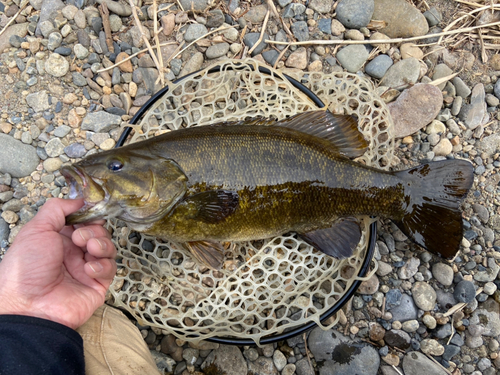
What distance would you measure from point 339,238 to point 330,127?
110 centimetres

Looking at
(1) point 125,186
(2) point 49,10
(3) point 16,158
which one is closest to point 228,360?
(1) point 125,186

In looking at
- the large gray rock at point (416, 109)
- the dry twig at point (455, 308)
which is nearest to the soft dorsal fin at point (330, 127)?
the large gray rock at point (416, 109)

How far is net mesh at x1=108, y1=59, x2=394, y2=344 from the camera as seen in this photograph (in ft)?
11.2

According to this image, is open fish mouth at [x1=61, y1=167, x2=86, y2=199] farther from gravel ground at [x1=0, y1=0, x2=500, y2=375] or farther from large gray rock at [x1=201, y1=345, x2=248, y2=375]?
large gray rock at [x1=201, y1=345, x2=248, y2=375]

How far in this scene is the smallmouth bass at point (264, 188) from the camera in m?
2.75

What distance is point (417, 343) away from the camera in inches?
145

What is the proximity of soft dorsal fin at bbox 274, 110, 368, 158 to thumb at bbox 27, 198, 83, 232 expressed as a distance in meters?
1.98

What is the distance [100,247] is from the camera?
2.66 m

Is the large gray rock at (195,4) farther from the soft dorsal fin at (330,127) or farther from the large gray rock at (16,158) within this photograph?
the large gray rock at (16,158)

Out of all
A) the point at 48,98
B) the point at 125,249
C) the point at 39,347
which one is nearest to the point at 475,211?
the point at 125,249

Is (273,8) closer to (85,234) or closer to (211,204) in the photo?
(211,204)

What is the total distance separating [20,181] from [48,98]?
3.44ft

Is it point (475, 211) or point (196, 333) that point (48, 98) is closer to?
point (196, 333)

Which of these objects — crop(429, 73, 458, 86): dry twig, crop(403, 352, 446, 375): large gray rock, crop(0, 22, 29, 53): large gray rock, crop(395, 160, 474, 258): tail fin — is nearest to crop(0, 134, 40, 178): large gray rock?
crop(0, 22, 29, 53): large gray rock
